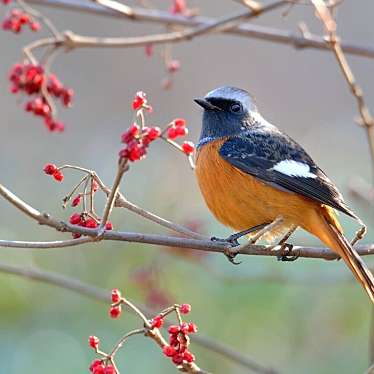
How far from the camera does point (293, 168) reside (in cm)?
398

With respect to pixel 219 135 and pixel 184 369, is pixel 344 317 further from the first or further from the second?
pixel 184 369

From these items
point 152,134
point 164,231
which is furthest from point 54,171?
point 164,231

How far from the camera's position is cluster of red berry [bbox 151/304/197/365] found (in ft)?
8.81

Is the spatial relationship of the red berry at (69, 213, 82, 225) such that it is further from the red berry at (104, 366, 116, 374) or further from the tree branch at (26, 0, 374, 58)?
the tree branch at (26, 0, 374, 58)

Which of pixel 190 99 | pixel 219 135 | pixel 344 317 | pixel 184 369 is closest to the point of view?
pixel 184 369

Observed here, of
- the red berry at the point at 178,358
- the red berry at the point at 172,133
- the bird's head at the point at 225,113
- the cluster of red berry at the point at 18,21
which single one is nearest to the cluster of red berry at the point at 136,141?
the red berry at the point at 172,133

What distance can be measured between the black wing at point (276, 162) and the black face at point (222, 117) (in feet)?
0.34

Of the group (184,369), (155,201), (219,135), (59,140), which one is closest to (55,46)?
(219,135)

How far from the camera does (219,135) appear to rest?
4371 mm

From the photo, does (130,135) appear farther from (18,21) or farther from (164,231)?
(164,231)

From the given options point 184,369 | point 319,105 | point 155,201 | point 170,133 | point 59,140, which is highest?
point 319,105

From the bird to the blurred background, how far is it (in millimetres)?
508

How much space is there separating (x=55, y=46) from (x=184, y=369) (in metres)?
1.67

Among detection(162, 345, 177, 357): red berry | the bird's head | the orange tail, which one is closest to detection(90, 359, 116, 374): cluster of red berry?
detection(162, 345, 177, 357): red berry
